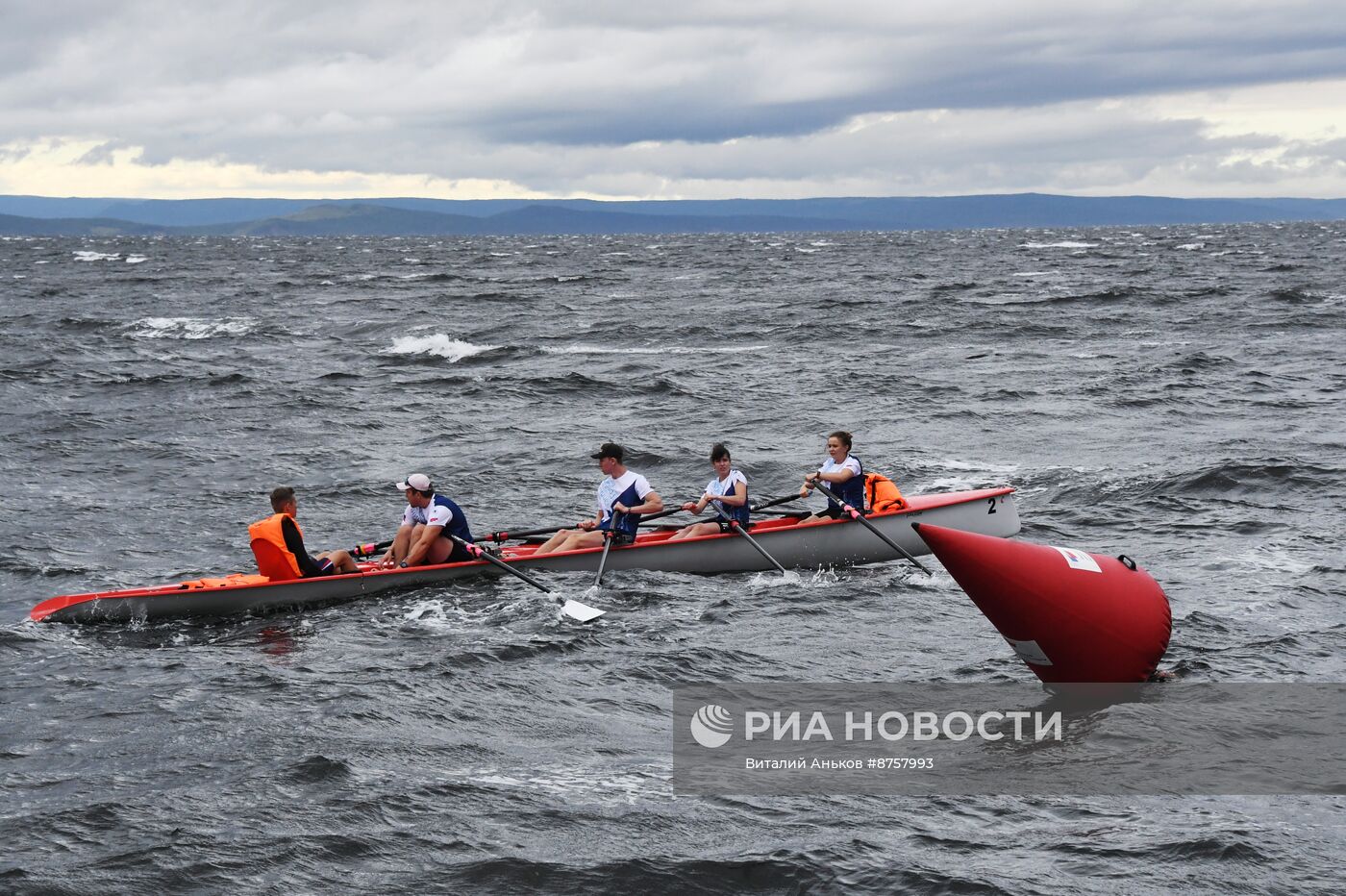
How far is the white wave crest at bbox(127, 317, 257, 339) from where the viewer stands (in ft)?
131

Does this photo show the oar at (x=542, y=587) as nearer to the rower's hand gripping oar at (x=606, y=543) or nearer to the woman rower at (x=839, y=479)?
the rower's hand gripping oar at (x=606, y=543)

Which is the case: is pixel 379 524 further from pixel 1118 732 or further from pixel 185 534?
pixel 1118 732

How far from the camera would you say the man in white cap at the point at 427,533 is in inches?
526

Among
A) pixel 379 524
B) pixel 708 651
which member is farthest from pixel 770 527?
pixel 379 524

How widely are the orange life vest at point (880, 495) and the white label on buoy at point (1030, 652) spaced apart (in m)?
4.88

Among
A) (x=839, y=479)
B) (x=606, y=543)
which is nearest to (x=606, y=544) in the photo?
(x=606, y=543)

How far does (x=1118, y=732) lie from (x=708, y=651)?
11.7ft

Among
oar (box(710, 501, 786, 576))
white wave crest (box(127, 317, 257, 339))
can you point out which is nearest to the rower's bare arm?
oar (box(710, 501, 786, 576))

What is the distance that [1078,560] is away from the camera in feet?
31.4

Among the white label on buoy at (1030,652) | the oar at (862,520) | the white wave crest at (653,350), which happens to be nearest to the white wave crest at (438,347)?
the white wave crest at (653,350)

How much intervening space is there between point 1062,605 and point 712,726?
263cm

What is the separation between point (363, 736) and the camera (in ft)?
31.4

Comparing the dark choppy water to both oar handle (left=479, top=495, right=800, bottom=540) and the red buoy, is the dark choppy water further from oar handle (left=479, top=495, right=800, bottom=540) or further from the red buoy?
the red buoy

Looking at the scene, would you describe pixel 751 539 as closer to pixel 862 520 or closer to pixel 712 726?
pixel 862 520
